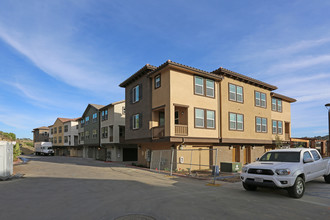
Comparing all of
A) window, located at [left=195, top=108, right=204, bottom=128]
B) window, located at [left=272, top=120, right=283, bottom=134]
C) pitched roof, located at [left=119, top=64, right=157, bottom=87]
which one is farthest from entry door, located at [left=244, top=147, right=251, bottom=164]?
pitched roof, located at [left=119, top=64, right=157, bottom=87]

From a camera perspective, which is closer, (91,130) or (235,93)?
(235,93)

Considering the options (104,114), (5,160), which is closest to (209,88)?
(5,160)

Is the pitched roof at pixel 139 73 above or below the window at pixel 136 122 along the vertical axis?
above

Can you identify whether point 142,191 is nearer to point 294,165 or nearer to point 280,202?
point 280,202

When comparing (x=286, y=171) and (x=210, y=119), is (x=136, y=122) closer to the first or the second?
(x=210, y=119)

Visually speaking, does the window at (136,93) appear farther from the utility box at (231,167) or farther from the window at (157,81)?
the utility box at (231,167)

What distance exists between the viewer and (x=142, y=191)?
1013 cm

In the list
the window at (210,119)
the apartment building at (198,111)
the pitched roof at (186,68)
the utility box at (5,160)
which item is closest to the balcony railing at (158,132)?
the apartment building at (198,111)

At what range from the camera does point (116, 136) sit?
3331cm

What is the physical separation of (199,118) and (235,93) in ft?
19.5

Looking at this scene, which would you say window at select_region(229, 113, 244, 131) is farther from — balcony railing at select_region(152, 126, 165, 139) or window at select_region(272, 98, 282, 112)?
window at select_region(272, 98, 282, 112)

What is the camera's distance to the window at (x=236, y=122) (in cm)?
2284

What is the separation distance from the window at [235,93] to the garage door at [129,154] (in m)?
18.3

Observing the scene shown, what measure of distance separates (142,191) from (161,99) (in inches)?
427
